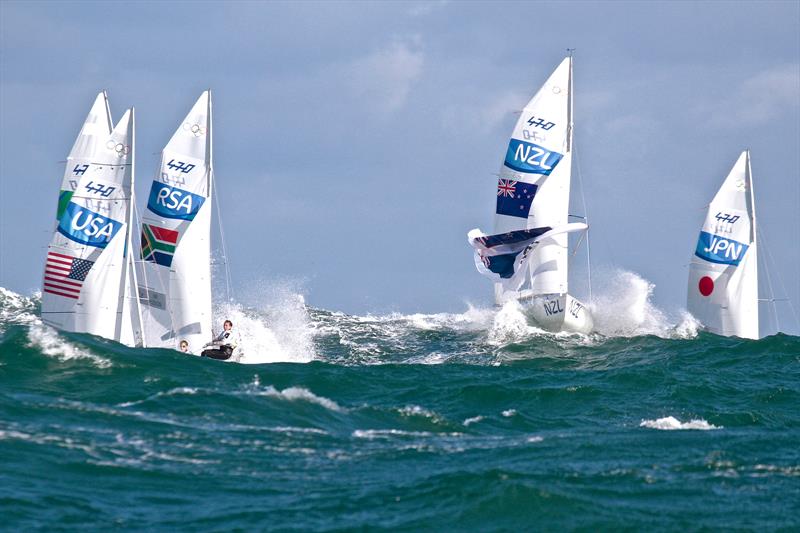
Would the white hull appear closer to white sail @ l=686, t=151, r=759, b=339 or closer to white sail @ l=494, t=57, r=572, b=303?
white sail @ l=494, t=57, r=572, b=303

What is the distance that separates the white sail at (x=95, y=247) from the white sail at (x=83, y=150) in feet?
8.06

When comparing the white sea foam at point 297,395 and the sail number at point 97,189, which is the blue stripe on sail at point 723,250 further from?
the white sea foam at point 297,395

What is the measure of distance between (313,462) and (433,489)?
2654 mm

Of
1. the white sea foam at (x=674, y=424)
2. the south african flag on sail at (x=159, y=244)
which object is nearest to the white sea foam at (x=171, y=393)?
the white sea foam at (x=674, y=424)

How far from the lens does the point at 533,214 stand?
47312 millimetres

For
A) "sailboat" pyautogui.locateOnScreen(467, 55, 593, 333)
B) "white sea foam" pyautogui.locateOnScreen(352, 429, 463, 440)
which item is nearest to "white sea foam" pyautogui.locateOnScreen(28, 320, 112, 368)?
"white sea foam" pyautogui.locateOnScreen(352, 429, 463, 440)

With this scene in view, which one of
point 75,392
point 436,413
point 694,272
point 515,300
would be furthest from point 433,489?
point 694,272

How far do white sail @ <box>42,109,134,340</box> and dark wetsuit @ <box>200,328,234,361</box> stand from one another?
2.88 m

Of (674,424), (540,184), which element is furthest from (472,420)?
(540,184)

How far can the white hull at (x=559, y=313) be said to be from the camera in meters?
45.5

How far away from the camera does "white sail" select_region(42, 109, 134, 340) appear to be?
3597 cm

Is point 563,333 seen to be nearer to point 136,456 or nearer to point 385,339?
point 385,339

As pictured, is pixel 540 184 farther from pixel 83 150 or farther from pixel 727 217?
pixel 83 150

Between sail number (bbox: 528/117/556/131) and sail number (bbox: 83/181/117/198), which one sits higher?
sail number (bbox: 528/117/556/131)
